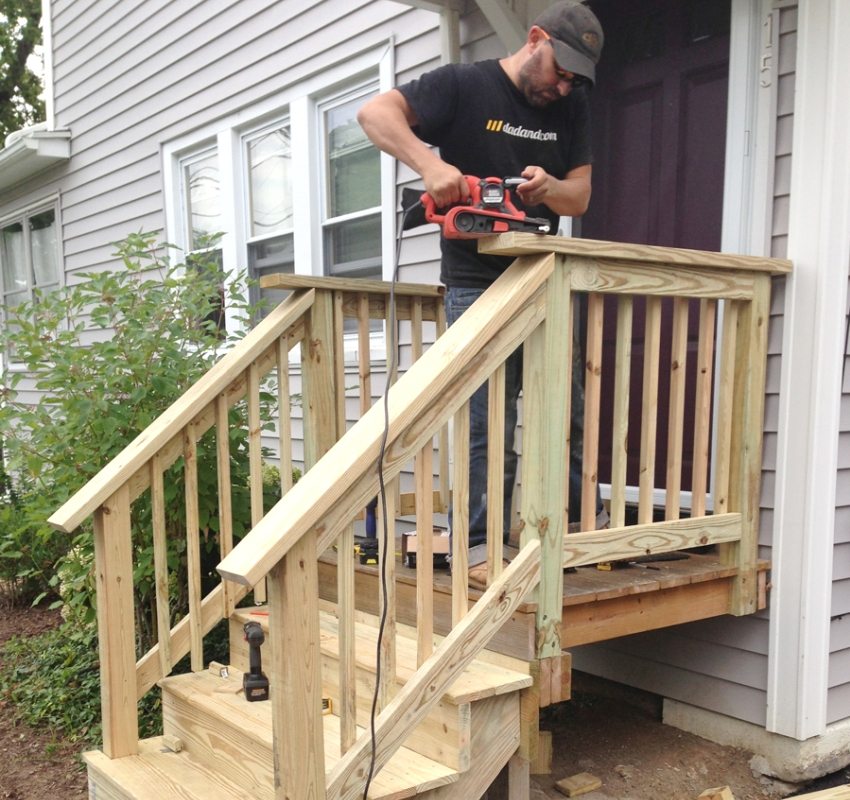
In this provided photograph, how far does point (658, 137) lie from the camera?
3641 millimetres

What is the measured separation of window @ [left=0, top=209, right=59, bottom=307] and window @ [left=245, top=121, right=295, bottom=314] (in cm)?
368

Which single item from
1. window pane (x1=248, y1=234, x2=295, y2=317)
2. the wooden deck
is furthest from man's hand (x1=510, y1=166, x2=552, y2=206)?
window pane (x1=248, y1=234, x2=295, y2=317)

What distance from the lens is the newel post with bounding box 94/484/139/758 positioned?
2748mm

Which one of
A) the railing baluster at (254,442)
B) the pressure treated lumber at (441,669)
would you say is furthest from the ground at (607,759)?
the railing baluster at (254,442)

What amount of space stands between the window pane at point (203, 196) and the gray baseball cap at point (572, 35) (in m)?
4.19

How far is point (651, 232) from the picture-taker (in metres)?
3.71

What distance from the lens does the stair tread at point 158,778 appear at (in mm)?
2502

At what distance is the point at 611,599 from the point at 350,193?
10.8 ft

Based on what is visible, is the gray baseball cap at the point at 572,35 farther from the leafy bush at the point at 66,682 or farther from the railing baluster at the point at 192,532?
the leafy bush at the point at 66,682

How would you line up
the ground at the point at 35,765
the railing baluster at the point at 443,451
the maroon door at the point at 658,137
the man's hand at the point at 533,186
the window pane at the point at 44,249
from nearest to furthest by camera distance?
the man's hand at the point at 533,186 < the ground at the point at 35,765 < the maroon door at the point at 658,137 < the railing baluster at the point at 443,451 < the window pane at the point at 44,249

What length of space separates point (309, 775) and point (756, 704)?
1988 mm

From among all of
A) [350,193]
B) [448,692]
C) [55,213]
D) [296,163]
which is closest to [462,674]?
[448,692]

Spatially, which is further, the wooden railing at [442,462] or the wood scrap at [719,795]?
the wood scrap at [719,795]

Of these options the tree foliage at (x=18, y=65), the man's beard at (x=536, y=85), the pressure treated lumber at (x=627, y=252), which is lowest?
the pressure treated lumber at (x=627, y=252)
